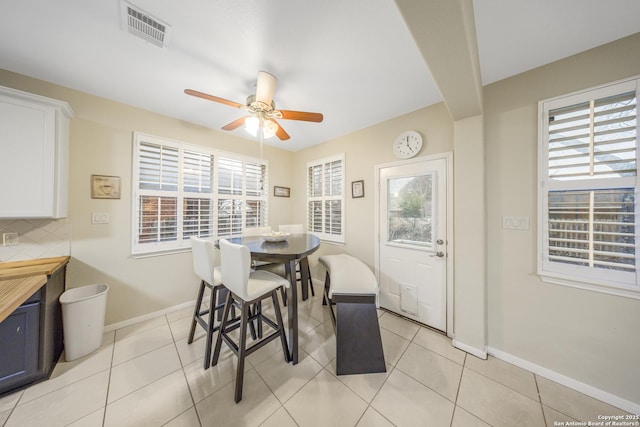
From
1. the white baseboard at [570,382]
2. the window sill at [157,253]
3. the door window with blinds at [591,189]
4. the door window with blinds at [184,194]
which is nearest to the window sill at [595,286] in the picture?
the door window with blinds at [591,189]

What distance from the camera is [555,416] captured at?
1284mm

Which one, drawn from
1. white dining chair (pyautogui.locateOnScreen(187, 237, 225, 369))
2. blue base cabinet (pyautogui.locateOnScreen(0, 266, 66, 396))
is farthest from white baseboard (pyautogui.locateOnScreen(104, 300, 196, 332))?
white dining chair (pyautogui.locateOnScreen(187, 237, 225, 369))

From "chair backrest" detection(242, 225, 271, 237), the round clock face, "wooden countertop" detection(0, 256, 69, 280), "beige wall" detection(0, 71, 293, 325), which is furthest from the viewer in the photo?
"chair backrest" detection(242, 225, 271, 237)

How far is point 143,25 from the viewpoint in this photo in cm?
128

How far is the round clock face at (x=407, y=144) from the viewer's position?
2.28 m

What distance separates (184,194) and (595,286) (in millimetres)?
4131

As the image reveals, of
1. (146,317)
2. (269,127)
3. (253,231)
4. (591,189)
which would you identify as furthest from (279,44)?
(146,317)

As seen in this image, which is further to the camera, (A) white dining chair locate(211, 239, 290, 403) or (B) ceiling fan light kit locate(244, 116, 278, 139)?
(B) ceiling fan light kit locate(244, 116, 278, 139)

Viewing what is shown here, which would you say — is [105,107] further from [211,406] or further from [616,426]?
[616,426]

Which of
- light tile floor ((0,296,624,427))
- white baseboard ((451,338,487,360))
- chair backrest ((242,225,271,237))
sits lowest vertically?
light tile floor ((0,296,624,427))

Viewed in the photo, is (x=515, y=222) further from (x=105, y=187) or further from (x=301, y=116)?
(x=105, y=187)

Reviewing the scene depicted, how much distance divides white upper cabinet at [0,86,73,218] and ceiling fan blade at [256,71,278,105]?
1766mm

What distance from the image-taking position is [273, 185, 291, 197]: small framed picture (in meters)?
3.63

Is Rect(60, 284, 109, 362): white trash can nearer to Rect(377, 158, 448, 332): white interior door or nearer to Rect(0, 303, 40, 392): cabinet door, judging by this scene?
Rect(0, 303, 40, 392): cabinet door
